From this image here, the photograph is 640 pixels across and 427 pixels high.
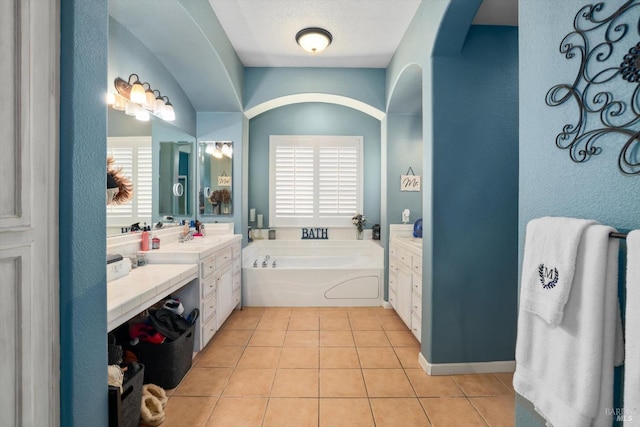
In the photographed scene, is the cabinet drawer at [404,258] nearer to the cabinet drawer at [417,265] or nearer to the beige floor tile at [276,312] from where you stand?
the cabinet drawer at [417,265]

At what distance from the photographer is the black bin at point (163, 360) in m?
2.02

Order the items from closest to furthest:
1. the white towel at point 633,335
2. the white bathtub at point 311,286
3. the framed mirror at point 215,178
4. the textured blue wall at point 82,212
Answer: the white towel at point 633,335, the textured blue wall at point 82,212, the white bathtub at point 311,286, the framed mirror at point 215,178

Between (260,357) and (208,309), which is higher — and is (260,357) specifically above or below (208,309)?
below

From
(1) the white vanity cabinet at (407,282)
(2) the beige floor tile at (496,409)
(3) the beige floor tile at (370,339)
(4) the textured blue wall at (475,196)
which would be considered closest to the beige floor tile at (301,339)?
(3) the beige floor tile at (370,339)

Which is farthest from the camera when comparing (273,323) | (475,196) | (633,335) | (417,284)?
(273,323)

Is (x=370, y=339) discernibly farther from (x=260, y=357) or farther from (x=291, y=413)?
(x=291, y=413)

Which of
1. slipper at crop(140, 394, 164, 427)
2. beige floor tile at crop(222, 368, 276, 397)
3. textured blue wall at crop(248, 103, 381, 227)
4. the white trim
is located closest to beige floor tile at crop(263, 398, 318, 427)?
beige floor tile at crop(222, 368, 276, 397)

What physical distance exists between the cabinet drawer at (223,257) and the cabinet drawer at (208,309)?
366mm

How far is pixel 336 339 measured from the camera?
9.46 feet

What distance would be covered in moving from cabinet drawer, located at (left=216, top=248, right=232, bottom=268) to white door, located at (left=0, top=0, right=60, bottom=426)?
1.84 metres

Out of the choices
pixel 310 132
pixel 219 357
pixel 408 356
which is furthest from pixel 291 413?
pixel 310 132

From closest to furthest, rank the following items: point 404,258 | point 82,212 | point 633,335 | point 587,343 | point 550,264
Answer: point 633,335, point 587,343, point 550,264, point 82,212, point 404,258

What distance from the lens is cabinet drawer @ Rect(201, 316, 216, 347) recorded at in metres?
2.44

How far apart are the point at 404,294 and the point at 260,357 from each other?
161cm
